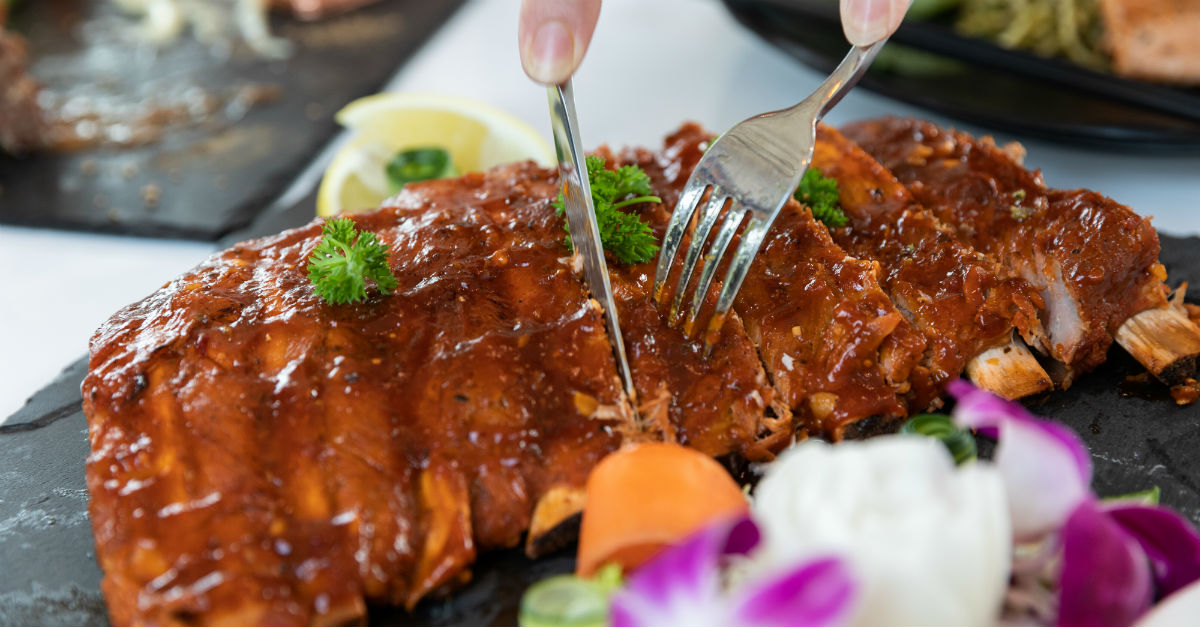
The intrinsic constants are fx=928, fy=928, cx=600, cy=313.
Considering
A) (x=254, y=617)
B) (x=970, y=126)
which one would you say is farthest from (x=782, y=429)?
(x=970, y=126)

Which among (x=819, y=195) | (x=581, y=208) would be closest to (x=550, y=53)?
(x=581, y=208)

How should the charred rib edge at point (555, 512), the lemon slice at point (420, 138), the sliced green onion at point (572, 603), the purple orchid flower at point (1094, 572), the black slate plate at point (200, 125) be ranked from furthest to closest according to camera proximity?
1. the black slate plate at point (200, 125)
2. the lemon slice at point (420, 138)
3. the charred rib edge at point (555, 512)
4. the sliced green onion at point (572, 603)
5. the purple orchid flower at point (1094, 572)

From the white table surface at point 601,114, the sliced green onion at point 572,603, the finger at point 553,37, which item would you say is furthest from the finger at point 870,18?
the white table surface at point 601,114

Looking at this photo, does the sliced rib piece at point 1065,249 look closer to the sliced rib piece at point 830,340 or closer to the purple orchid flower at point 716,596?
the sliced rib piece at point 830,340

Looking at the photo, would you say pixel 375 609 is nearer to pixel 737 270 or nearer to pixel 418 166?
pixel 737 270

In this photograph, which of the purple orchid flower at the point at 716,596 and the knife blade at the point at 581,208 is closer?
the purple orchid flower at the point at 716,596

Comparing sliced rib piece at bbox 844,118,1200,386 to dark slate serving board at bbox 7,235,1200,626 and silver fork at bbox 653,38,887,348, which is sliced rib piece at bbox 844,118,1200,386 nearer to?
dark slate serving board at bbox 7,235,1200,626
